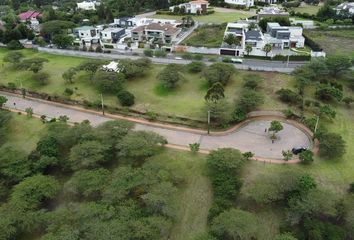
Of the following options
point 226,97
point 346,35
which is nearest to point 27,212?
point 226,97

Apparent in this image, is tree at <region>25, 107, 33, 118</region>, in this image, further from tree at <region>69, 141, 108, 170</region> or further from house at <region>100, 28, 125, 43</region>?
house at <region>100, 28, 125, 43</region>

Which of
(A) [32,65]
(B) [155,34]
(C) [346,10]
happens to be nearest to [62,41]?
(A) [32,65]

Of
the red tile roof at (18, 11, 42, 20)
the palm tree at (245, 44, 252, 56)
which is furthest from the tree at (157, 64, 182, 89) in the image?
the red tile roof at (18, 11, 42, 20)

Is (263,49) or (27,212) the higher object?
(263,49)

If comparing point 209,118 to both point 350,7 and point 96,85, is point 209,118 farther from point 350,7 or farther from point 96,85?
point 350,7

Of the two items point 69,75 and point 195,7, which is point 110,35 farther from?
point 195,7

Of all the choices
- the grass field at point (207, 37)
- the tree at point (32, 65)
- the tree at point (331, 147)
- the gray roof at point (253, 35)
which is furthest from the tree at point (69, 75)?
the tree at point (331, 147)

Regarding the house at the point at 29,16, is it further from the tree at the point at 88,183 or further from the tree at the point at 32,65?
the tree at the point at 88,183
